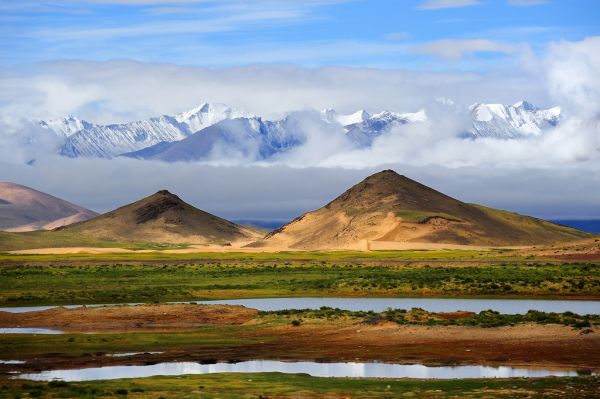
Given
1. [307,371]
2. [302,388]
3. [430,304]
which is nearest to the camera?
[302,388]

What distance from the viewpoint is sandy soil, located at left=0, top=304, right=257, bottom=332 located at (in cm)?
7362

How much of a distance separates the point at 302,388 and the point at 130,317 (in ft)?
114

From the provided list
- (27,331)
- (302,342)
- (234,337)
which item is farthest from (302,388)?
(27,331)

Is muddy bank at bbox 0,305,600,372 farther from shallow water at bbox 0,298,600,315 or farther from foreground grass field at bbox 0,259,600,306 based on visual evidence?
foreground grass field at bbox 0,259,600,306

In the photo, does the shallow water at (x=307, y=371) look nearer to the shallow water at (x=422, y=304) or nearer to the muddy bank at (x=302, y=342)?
the muddy bank at (x=302, y=342)

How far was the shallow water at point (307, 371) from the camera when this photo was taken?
163ft

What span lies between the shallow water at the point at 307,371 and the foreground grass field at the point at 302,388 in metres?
3.03

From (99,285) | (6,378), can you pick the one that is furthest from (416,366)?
(99,285)

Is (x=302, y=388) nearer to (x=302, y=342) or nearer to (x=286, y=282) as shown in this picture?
(x=302, y=342)

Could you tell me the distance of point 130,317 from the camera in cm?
7744

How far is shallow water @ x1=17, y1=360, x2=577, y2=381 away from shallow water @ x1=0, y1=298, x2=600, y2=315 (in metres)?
28.5

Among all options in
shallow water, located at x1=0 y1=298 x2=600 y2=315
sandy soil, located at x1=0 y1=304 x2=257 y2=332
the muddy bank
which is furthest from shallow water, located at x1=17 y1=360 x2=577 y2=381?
shallow water, located at x1=0 y1=298 x2=600 y2=315

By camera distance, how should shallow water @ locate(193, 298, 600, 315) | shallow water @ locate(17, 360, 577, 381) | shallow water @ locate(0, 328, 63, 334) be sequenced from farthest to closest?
shallow water @ locate(193, 298, 600, 315) → shallow water @ locate(0, 328, 63, 334) → shallow water @ locate(17, 360, 577, 381)

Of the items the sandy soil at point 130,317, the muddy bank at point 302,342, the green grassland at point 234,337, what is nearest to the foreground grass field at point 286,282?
the sandy soil at point 130,317
